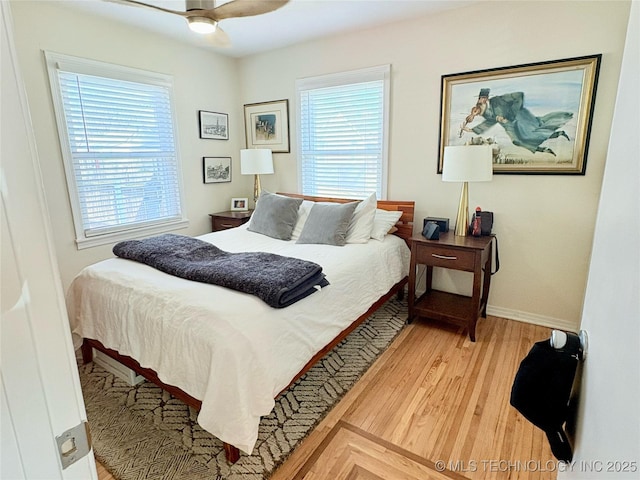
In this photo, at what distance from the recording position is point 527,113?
2662 millimetres

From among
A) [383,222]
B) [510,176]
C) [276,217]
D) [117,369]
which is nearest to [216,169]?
[276,217]

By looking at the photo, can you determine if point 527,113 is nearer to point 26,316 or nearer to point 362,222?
point 362,222

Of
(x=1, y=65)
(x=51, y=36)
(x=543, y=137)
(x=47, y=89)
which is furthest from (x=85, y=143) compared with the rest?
(x=543, y=137)

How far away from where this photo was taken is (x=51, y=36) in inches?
106

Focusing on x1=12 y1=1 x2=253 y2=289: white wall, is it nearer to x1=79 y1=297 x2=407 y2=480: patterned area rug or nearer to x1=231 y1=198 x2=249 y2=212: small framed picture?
x1=231 y1=198 x2=249 y2=212: small framed picture

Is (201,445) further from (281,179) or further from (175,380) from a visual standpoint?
(281,179)

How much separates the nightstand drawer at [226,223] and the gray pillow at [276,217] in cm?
51

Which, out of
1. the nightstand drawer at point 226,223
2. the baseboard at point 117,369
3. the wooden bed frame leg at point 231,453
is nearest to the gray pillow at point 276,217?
the nightstand drawer at point 226,223

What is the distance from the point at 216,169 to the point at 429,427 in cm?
344

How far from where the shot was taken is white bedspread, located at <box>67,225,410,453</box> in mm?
1529

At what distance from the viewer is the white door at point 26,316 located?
48cm

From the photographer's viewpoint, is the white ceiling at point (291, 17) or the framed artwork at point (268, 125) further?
the framed artwork at point (268, 125)

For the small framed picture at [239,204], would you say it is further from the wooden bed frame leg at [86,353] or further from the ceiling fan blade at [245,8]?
the ceiling fan blade at [245,8]

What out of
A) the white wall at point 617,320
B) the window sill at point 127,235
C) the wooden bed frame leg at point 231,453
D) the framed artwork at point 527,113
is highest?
the framed artwork at point 527,113
